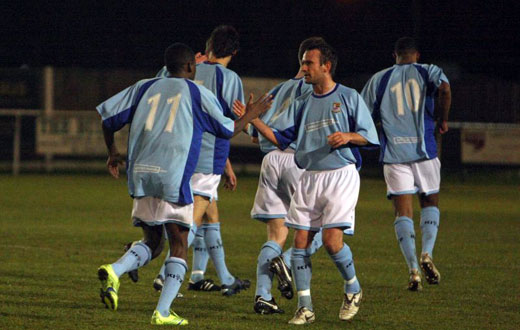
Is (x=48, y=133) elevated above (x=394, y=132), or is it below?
below

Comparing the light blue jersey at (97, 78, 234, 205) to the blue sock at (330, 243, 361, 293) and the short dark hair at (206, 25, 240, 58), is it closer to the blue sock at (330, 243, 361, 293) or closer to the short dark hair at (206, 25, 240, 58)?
the blue sock at (330, 243, 361, 293)

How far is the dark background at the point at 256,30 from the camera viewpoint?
43625 mm

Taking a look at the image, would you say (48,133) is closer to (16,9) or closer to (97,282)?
(16,9)

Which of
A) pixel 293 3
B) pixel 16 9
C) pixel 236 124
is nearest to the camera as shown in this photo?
pixel 236 124

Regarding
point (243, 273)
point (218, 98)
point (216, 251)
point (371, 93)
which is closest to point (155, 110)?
point (218, 98)

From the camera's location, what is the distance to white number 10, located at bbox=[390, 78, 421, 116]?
9125 millimetres

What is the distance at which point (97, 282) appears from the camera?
8.70 metres

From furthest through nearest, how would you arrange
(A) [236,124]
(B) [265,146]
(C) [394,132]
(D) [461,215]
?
(D) [461,215], (C) [394,132], (B) [265,146], (A) [236,124]

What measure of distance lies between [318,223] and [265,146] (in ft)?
4.28

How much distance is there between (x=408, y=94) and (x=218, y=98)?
192 cm

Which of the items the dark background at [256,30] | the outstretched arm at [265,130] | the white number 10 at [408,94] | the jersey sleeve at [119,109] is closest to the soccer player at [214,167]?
the outstretched arm at [265,130]

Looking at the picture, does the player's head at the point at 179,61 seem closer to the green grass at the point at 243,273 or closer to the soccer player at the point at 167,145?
the soccer player at the point at 167,145

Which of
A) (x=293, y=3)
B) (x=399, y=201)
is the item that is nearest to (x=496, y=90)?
(x=293, y=3)

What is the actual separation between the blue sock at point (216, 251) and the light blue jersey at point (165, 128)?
1.93 metres
